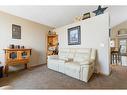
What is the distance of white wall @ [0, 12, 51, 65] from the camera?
4.08 metres

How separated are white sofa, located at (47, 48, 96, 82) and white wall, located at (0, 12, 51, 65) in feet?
4.20

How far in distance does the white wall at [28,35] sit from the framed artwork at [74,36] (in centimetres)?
172

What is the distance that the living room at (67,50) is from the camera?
3.14 meters

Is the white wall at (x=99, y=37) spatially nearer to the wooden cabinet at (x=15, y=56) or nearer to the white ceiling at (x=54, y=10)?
the white ceiling at (x=54, y=10)

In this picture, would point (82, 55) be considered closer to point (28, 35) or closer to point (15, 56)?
point (15, 56)

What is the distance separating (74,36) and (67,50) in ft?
2.27

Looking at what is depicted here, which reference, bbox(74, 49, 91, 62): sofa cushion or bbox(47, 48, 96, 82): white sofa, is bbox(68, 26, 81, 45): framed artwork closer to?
bbox(47, 48, 96, 82): white sofa

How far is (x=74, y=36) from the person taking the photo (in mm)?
4832

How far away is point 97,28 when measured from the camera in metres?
3.93

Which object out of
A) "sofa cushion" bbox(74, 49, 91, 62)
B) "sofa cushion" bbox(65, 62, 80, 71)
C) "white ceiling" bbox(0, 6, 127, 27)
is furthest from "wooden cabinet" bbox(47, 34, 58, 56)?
"sofa cushion" bbox(65, 62, 80, 71)

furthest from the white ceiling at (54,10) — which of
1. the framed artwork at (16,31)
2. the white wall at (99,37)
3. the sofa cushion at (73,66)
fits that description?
the sofa cushion at (73,66)

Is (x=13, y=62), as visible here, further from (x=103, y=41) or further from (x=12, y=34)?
(x=103, y=41)
